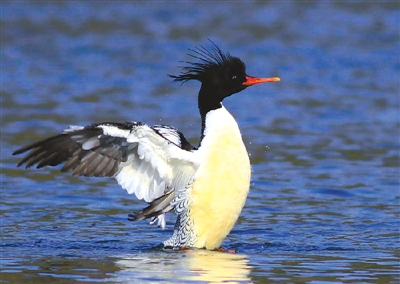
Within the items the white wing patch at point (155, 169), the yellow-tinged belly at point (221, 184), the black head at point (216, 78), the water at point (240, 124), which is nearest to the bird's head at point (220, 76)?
the black head at point (216, 78)

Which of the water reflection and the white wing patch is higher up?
the white wing patch

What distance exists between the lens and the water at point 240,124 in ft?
27.7

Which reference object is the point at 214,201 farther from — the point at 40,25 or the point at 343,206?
the point at 40,25

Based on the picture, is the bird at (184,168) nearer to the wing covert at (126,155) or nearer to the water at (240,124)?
the wing covert at (126,155)

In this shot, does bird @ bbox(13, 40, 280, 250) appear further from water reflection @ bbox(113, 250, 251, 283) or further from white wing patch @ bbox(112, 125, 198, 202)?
water reflection @ bbox(113, 250, 251, 283)

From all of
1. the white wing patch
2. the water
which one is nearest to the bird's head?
the white wing patch

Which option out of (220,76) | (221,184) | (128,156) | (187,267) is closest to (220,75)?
(220,76)

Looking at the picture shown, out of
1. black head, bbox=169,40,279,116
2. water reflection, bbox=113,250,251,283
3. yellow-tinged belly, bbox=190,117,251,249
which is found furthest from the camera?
black head, bbox=169,40,279,116

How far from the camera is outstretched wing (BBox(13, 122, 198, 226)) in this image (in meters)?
8.41

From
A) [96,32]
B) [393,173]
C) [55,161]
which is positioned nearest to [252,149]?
[393,173]

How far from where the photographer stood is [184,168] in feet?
29.6

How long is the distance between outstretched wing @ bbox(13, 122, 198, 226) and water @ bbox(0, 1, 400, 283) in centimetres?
68

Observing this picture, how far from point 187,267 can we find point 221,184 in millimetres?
1131

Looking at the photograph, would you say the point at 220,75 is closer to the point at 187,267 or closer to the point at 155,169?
the point at 155,169
